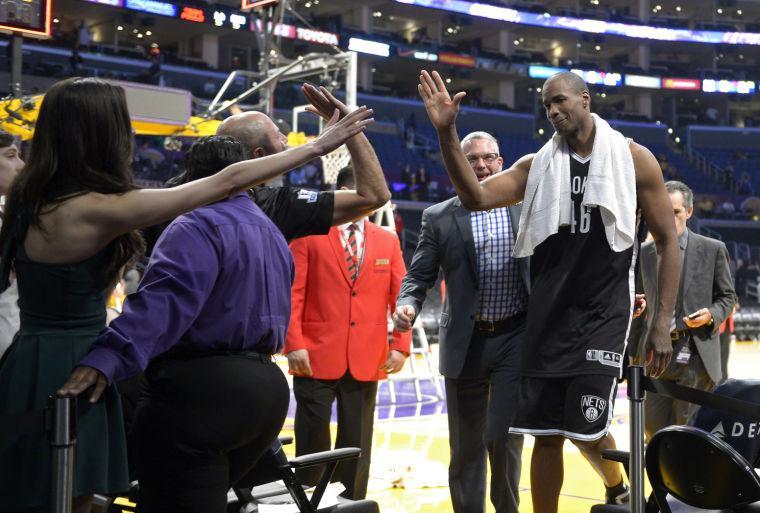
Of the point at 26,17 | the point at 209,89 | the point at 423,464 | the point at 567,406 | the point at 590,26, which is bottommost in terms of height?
the point at 423,464

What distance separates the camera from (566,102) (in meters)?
3.61

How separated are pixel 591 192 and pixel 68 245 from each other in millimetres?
1953

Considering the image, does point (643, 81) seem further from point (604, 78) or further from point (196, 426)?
point (196, 426)

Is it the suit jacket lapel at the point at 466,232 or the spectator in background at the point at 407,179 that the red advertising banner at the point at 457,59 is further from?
the suit jacket lapel at the point at 466,232

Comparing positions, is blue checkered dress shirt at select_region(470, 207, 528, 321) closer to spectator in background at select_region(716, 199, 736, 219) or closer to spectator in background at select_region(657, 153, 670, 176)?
spectator in background at select_region(657, 153, 670, 176)

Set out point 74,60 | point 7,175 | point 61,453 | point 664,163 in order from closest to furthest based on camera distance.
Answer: point 61,453 < point 7,175 < point 74,60 < point 664,163

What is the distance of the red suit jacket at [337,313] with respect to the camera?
4781mm

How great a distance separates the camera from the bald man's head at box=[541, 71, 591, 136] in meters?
3.60

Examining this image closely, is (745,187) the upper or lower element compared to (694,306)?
upper

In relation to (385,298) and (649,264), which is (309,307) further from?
(649,264)

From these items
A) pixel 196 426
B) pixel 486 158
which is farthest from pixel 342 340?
pixel 196 426

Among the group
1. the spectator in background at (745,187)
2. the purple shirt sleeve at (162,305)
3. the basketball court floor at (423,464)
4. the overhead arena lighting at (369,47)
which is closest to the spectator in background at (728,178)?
the spectator in background at (745,187)

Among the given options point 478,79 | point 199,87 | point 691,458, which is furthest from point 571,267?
point 478,79

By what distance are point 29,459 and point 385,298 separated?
287 centimetres
